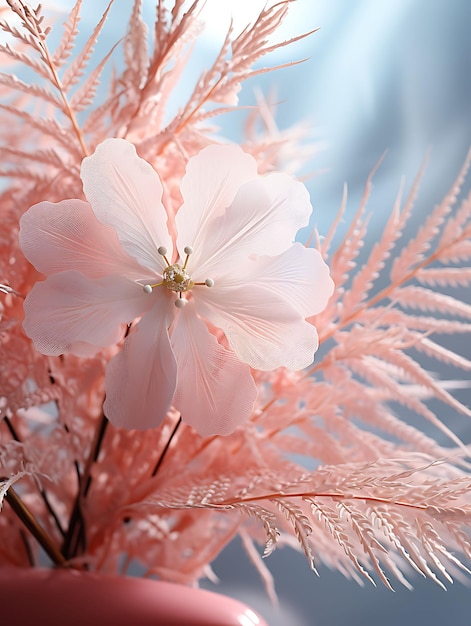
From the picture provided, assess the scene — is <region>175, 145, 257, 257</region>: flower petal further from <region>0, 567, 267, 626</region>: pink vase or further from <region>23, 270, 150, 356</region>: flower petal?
<region>0, 567, 267, 626</region>: pink vase

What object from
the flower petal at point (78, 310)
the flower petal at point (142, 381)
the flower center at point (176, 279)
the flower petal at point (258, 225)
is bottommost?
the flower petal at point (142, 381)

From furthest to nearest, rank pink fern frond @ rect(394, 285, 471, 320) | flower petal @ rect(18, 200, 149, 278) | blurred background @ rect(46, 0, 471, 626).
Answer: blurred background @ rect(46, 0, 471, 626), pink fern frond @ rect(394, 285, 471, 320), flower petal @ rect(18, 200, 149, 278)

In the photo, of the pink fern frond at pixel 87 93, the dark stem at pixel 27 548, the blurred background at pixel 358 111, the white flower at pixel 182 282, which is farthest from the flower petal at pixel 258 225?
the blurred background at pixel 358 111

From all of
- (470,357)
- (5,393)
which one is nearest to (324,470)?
(5,393)

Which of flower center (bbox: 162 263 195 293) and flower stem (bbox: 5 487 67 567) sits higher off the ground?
flower center (bbox: 162 263 195 293)

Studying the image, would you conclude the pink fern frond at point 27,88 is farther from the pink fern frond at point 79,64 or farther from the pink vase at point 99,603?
the pink vase at point 99,603

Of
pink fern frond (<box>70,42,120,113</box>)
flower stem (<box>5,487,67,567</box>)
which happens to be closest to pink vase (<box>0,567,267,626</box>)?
flower stem (<box>5,487,67,567</box>)

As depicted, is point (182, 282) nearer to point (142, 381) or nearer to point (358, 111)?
point (142, 381)
